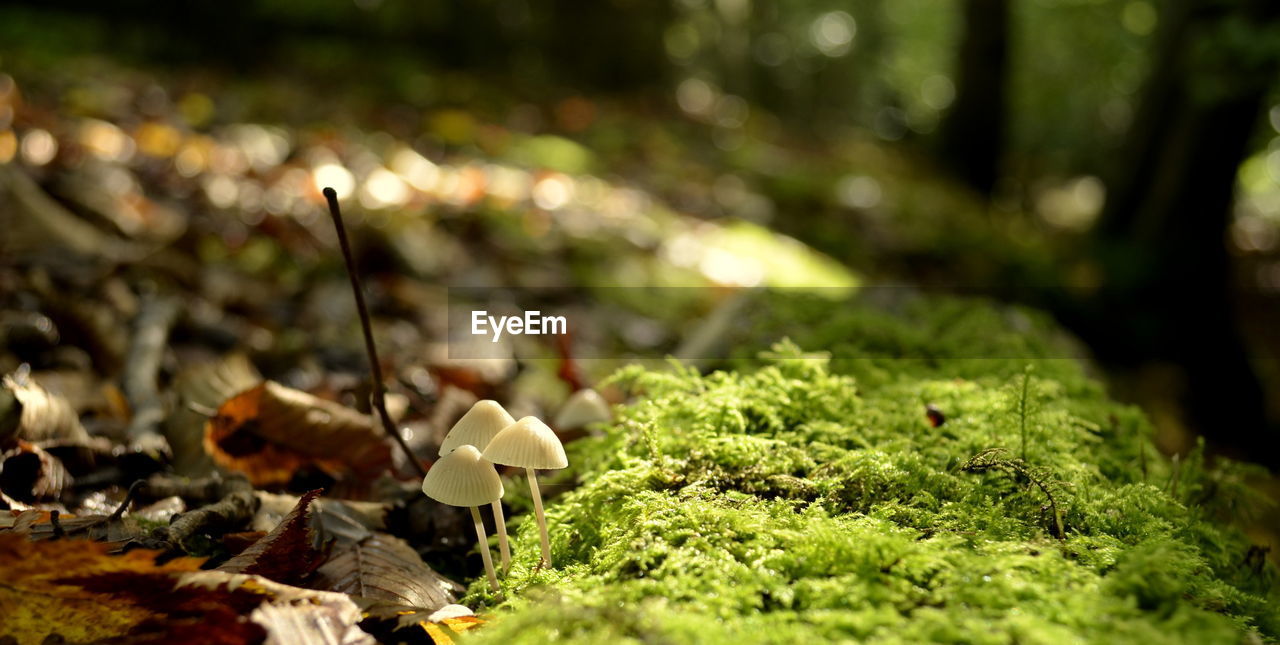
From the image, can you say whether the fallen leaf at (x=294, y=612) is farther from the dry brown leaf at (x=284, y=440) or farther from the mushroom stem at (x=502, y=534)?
the dry brown leaf at (x=284, y=440)

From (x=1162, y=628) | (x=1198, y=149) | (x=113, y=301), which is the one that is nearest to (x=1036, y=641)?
(x=1162, y=628)

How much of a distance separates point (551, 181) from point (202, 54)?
19.4 ft

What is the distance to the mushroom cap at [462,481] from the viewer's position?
4.78ft

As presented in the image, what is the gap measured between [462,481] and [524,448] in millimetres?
125

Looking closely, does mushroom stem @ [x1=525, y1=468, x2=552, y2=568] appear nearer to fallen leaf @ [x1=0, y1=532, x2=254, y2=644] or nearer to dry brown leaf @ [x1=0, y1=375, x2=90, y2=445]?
fallen leaf @ [x1=0, y1=532, x2=254, y2=644]

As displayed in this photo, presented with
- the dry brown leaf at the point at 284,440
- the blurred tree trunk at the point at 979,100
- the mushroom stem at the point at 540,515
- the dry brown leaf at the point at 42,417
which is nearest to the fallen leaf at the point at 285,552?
the mushroom stem at the point at 540,515

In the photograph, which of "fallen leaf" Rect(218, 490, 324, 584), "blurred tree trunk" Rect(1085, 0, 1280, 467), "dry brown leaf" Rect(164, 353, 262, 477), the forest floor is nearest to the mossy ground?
the forest floor

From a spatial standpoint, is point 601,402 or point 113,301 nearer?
point 601,402

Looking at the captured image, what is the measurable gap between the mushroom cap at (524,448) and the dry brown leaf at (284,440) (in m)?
0.74

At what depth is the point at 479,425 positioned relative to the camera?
1.57 m

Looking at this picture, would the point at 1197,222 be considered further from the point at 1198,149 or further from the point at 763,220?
Result: the point at 763,220

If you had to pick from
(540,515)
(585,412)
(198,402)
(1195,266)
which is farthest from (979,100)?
(540,515)

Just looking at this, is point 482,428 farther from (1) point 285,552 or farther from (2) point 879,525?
(2) point 879,525

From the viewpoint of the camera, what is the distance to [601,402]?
2.32 m
